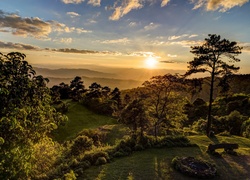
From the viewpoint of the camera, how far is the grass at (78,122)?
43.9m

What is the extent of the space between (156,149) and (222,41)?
1553 cm

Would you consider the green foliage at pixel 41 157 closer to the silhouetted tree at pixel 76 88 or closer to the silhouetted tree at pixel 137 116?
the silhouetted tree at pixel 137 116

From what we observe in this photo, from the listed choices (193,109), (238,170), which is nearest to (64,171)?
(238,170)

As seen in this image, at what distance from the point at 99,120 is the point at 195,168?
4184 centimetres

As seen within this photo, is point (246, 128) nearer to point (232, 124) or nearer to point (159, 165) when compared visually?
point (232, 124)

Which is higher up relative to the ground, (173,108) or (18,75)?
(18,75)

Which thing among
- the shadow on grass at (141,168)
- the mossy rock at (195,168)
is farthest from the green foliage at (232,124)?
the mossy rock at (195,168)

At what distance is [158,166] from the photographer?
17078mm

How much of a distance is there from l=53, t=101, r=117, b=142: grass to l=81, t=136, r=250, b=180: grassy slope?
989 inches

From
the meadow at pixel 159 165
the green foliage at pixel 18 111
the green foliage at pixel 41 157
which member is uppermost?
the green foliage at pixel 18 111

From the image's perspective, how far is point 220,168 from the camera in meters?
17.3

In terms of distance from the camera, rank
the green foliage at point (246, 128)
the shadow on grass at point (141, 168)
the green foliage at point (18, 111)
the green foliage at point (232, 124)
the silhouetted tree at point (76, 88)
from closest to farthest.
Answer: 1. the green foliage at point (18, 111)
2. the shadow on grass at point (141, 168)
3. the green foliage at point (246, 128)
4. the green foliage at point (232, 124)
5. the silhouetted tree at point (76, 88)

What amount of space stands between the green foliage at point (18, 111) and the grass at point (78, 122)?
32325 millimetres

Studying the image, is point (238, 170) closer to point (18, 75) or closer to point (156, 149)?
point (156, 149)
